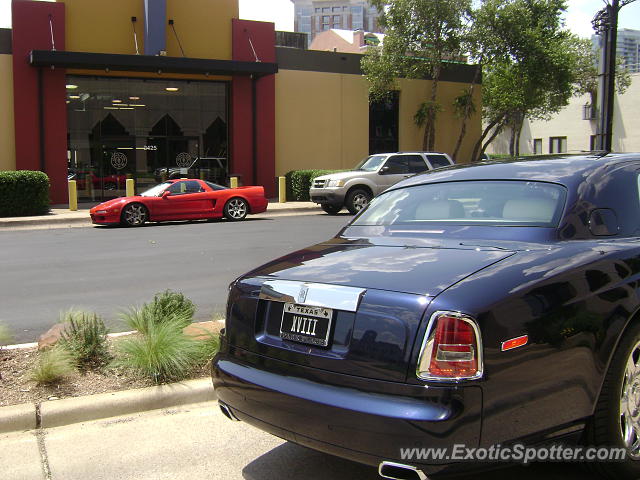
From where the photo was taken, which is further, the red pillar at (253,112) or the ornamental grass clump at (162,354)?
the red pillar at (253,112)

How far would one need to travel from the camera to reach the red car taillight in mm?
2797

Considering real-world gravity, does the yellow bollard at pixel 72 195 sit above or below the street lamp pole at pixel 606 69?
below

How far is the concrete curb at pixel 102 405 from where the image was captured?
430 centimetres

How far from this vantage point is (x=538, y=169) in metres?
4.21

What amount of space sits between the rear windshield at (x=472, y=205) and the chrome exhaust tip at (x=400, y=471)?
1632 millimetres

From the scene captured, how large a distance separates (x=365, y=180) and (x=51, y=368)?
15854mm

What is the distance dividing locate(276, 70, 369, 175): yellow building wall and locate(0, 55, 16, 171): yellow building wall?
32.4 feet

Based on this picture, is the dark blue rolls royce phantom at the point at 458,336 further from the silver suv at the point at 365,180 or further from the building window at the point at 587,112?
the building window at the point at 587,112

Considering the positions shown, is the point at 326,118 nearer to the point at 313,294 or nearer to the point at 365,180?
the point at 365,180

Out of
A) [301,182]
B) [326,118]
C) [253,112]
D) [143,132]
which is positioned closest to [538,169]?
[301,182]

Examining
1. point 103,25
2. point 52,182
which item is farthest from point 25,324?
point 103,25

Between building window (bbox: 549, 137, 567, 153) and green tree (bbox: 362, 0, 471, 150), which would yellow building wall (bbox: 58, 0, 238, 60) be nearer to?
green tree (bbox: 362, 0, 471, 150)

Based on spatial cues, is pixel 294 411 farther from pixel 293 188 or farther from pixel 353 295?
pixel 293 188

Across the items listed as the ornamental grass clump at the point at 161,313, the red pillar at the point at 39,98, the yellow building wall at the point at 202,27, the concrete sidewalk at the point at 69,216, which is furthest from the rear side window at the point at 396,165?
the ornamental grass clump at the point at 161,313
